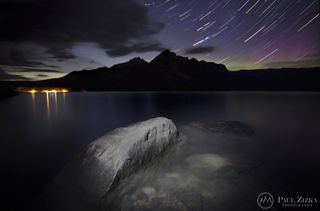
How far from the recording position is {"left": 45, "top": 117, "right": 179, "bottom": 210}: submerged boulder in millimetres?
6051

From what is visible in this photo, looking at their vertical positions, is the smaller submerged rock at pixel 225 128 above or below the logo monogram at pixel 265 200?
above

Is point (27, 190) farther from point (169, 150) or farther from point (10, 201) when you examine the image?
point (169, 150)

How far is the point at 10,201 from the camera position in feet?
22.6

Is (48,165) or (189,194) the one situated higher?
(189,194)

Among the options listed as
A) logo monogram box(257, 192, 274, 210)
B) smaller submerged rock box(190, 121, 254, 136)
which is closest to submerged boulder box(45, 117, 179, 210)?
logo monogram box(257, 192, 274, 210)

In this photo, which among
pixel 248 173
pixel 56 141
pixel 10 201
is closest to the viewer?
pixel 10 201

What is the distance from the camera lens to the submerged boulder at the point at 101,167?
19.9 feet

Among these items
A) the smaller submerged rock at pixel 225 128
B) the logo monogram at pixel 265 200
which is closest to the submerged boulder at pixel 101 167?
the logo monogram at pixel 265 200

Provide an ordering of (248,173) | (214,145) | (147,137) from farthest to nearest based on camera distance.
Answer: (214,145), (147,137), (248,173)

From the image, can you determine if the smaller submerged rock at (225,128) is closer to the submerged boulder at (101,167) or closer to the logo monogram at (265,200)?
the submerged boulder at (101,167)

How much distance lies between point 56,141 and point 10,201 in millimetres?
9029

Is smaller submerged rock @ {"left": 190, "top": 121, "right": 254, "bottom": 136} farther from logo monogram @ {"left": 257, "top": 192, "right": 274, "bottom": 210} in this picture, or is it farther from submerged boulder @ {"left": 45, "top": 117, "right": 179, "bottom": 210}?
logo monogram @ {"left": 257, "top": 192, "right": 274, "bottom": 210}

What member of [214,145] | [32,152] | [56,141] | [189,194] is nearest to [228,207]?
[189,194]

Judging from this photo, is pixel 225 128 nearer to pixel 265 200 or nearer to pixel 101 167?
pixel 265 200
